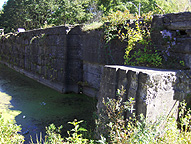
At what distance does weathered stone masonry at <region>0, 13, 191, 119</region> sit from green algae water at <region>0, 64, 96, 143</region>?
48cm

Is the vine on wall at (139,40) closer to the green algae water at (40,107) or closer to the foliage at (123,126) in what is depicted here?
the foliage at (123,126)

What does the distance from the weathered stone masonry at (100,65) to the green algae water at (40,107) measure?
0.48m

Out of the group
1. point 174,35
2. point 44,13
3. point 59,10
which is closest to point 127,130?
point 174,35

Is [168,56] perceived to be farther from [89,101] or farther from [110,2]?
[110,2]

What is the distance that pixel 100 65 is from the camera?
A: 643 centimetres

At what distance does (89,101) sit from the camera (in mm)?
6695

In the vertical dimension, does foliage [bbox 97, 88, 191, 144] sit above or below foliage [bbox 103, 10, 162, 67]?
below

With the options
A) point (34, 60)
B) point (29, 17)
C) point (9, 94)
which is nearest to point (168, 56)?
point (9, 94)

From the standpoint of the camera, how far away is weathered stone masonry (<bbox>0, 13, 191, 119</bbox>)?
294cm

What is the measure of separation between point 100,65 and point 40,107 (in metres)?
2.19

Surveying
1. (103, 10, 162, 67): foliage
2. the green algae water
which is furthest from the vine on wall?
the green algae water

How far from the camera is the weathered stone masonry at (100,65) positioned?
2.94 meters

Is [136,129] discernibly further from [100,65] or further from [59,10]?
[59,10]

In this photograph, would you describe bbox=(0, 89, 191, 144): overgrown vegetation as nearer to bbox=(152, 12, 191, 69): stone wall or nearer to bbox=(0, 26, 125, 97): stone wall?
bbox=(152, 12, 191, 69): stone wall
